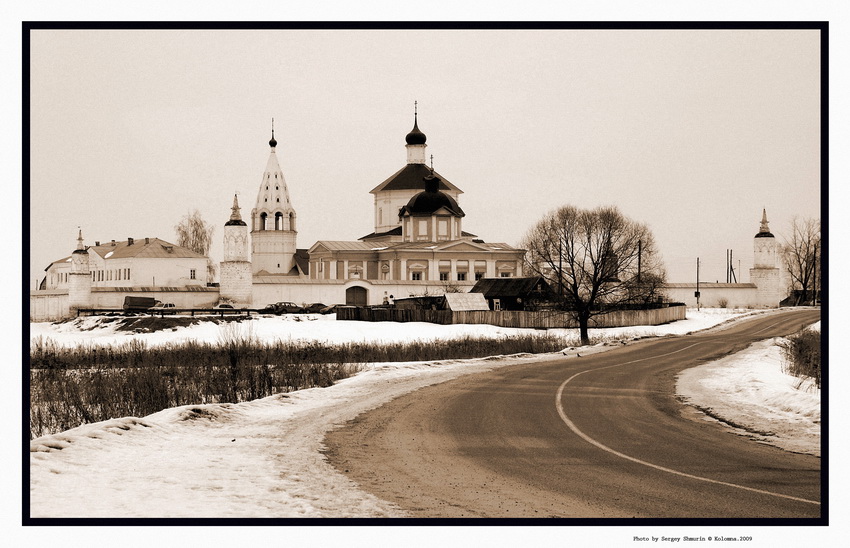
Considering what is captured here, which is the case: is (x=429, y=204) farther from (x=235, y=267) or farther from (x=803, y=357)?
(x=803, y=357)

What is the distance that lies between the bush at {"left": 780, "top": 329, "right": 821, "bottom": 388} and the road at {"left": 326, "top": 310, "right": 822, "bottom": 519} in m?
6.60

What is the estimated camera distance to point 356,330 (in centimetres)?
5312

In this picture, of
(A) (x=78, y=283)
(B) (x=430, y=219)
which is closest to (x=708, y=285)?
(B) (x=430, y=219)

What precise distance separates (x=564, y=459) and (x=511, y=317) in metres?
45.2

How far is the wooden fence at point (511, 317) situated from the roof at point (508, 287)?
2.31 metres

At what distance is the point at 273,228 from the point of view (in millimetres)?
99312

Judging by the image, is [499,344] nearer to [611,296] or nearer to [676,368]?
[676,368]

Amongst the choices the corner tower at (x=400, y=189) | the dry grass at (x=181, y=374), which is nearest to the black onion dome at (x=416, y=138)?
the corner tower at (x=400, y=189)

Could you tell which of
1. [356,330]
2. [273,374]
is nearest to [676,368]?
[273,374]

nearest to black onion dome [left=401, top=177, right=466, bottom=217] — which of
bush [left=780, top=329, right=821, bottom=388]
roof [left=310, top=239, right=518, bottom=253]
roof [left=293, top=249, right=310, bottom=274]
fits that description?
roof [left=310, top=239, right=518, bottom=253]

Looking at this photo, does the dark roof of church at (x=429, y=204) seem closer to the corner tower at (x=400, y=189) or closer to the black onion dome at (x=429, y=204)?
the black onion dome at (x=429, y=204)

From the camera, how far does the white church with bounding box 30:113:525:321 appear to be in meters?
69.5

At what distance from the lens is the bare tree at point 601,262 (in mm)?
50812

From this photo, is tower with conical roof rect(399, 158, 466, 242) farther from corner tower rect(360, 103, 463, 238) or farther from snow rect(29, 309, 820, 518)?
snow rect(29, 309, 820, 518)
